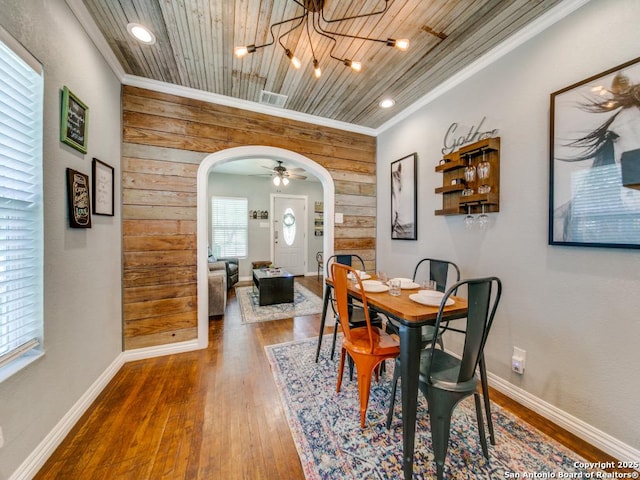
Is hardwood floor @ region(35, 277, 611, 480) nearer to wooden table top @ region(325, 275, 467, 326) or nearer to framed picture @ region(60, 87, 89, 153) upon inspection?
wooden table top @ region(325, 275, 467, 326)

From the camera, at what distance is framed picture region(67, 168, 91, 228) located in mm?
1569

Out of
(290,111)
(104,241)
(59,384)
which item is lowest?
(59,384)

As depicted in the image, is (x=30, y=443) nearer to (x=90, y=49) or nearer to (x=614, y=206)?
(x=90, y=49)

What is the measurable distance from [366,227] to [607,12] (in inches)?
103

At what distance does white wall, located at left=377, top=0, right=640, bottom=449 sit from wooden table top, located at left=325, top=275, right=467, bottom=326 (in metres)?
0.68

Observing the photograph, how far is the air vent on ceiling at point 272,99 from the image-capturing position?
8.55ft

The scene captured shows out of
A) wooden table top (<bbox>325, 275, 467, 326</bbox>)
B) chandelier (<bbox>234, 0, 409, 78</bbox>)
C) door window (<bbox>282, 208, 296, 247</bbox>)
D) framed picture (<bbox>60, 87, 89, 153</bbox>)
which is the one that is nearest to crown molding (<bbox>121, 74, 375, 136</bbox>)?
framed picture (<bbox>60, 87, 89, 153</bbox>)

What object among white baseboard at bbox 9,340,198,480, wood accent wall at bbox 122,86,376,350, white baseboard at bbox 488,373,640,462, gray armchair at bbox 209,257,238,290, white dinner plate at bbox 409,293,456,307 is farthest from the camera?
gray armchair at bbox 209,257,238,290

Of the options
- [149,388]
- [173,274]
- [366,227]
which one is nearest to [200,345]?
[149,388]

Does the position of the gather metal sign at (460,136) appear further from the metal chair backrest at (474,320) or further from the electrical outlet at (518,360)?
the electrical outlet at (518,360)

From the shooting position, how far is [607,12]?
1379 mm

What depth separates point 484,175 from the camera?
1954 millimetres

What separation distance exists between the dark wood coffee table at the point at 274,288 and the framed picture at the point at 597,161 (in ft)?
11.2

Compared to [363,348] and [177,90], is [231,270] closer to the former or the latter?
[177,90]
